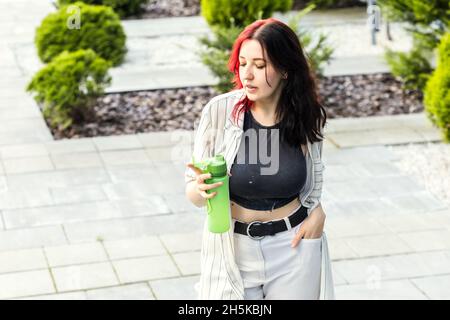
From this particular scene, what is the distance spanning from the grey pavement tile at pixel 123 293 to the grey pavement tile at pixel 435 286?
1.92m

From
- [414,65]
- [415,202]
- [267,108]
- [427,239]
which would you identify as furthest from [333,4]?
[267,108]

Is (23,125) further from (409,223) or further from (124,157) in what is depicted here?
(409,223)

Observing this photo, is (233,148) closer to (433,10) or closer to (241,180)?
(241,180)

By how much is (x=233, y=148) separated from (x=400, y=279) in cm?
302

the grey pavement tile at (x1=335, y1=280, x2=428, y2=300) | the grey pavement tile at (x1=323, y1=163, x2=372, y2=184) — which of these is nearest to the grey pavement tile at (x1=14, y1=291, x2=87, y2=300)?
the grey pavement tile at (x1=335, y1=280, x2=428, y2=300)

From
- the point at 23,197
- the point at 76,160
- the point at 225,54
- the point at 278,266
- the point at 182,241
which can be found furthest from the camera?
the point at 225,54

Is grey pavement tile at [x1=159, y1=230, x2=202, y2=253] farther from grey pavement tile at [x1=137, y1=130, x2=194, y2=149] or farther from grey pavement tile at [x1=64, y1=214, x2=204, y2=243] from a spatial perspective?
grey pavement tile at [x1=137, y1=130, x2=194, y2=149]

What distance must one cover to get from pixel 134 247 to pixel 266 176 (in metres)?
3.36

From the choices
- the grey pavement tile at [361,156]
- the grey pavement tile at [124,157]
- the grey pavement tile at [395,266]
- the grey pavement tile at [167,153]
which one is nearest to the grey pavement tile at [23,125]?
the grey pavement tile at [124,157]

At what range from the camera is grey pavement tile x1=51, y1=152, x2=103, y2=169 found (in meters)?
9.30

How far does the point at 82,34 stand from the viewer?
13391mm

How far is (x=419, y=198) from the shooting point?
8.41m
